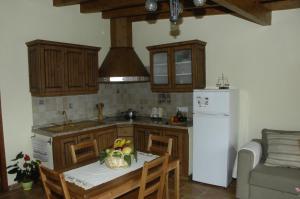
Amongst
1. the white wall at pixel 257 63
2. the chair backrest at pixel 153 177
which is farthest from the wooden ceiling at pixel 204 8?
the chair backrest at pixel 153 177

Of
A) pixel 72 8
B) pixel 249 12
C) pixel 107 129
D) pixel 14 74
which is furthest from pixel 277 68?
pixel 14 74

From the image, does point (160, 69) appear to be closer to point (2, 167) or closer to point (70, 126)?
point (70, 126)

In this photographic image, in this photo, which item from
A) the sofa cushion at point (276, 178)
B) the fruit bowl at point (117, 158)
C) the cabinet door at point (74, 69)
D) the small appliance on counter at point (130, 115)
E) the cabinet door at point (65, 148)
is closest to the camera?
the fruit bowl at point (117, 158)

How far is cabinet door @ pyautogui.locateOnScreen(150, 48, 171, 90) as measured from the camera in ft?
13.7

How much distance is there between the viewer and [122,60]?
13.5 ft

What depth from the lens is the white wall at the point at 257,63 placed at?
11.2 feet

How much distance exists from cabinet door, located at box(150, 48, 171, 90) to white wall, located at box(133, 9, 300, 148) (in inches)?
20.3

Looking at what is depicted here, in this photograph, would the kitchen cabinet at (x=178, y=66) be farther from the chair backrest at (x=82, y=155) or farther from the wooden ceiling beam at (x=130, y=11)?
the chair backrest at (x=82, y=155)

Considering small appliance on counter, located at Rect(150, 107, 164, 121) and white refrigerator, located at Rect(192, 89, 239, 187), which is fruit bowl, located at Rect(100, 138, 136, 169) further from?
small appliance on counter, located at Rect(150, 107, 164, 121)

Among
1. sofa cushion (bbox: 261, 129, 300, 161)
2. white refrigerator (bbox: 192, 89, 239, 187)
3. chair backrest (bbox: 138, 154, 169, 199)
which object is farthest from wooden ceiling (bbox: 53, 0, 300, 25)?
chair backrest (bbox: 138, 154, 169, 199)

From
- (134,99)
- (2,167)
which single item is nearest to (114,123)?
(134,99)

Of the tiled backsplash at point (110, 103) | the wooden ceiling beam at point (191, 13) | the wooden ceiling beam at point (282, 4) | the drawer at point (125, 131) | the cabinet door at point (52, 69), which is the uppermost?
the wooden ceiling beam at point (191, 13)

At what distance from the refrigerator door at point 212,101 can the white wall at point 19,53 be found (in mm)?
2404

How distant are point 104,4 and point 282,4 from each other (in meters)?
2.42
